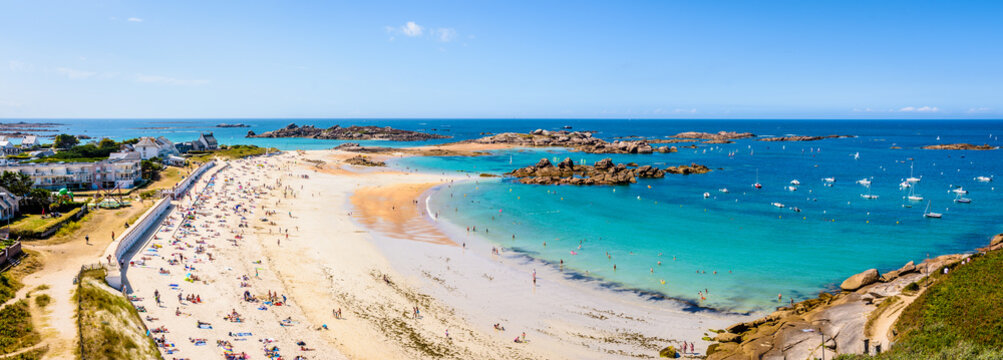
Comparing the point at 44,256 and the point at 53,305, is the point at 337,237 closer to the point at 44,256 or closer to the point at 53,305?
the point at 44,256

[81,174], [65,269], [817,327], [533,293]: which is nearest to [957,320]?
[817,327]

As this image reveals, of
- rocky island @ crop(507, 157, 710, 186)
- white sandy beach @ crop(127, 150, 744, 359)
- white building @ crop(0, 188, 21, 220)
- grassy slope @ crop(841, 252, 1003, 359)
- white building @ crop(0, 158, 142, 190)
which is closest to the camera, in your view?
grassy slope @ crop(841, 252, 1003, 359)

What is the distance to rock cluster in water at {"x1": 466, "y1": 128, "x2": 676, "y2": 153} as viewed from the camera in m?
122

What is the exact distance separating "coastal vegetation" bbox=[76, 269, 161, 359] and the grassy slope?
27.0 metres

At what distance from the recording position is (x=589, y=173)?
81312 millimetres

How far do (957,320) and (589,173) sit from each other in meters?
63.4

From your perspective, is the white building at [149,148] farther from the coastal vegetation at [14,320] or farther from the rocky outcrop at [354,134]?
the rocky outcrop at [354,134]

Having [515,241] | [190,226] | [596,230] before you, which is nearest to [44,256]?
[190,226]

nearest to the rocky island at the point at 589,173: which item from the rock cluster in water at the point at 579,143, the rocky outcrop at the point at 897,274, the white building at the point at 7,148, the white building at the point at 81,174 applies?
the rock cluster in water at the point at 579,143

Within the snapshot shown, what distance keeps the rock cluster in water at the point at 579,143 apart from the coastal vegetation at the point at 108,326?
10960 cm

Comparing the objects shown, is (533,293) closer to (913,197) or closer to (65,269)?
(65,269)

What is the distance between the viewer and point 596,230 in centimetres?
4512

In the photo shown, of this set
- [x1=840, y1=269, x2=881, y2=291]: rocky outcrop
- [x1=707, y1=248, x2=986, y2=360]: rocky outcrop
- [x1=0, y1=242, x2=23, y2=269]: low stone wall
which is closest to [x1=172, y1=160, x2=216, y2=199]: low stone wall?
[x1=0, y1=242, x2=23, y2=269]: low stone wall

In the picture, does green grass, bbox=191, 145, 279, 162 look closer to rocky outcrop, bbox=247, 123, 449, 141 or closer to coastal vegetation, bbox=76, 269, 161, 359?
rocky outcrop, bbox=247, 123, 449, 141
